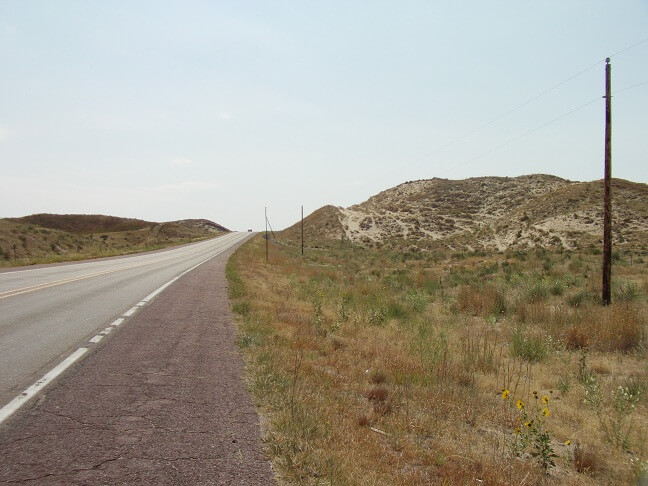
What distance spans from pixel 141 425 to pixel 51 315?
7909mm

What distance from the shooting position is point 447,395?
6992 millimetres

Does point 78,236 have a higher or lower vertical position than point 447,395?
higher

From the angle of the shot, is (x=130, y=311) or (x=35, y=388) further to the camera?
(x=130, y=311)

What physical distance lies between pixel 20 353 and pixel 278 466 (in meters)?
5.54

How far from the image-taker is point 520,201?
265 ft

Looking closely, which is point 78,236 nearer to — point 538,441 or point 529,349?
point 529,349

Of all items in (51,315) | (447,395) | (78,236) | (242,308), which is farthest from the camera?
(78,236)

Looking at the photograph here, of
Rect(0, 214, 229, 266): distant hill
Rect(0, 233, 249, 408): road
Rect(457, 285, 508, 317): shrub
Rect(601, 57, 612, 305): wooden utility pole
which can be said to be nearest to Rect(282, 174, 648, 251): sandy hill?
Rect(601, 57, 612, 305): wooden utility pole

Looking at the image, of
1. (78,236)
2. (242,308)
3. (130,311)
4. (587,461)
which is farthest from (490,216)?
(587,461)

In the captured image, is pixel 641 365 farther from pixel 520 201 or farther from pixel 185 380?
pixel 520 201

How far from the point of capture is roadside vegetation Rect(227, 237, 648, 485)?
4.69 meters

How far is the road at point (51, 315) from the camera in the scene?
679 centimetres

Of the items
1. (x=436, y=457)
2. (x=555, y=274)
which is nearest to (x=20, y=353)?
(x=436, y=457)

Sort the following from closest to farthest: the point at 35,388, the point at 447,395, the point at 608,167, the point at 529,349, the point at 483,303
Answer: the point at 35,388 → the point at 447,395 → the point at 529,349 → the point at 608,167 → the point at 483,303
